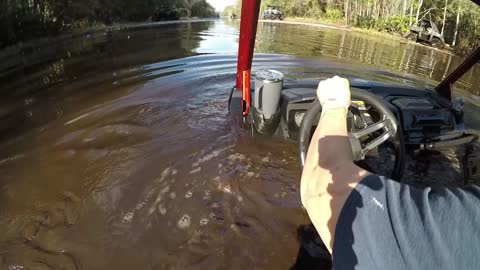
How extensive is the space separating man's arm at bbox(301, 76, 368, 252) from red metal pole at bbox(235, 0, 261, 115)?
2.60m

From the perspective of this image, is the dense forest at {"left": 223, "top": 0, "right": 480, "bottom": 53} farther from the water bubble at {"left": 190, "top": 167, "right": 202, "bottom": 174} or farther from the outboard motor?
the water bubble at {"left": 190, "top": 167, "right": 202, "bottom": 174}

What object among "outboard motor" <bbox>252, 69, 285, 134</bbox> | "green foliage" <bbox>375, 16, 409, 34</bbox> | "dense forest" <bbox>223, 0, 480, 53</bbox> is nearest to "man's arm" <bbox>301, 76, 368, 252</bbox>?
"outboard motor" <bbox>252, 69, 285, 134</bbox>

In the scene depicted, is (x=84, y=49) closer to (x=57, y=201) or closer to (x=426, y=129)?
(x=57, y=201)

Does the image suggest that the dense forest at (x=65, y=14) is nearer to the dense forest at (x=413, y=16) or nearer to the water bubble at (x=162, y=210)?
the water bubble at (x=162, y=210)

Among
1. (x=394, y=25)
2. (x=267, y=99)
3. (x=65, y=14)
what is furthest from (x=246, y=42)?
(x=394, y=25)

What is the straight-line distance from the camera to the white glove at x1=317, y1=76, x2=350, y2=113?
48.4 inches

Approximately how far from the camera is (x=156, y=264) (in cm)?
236

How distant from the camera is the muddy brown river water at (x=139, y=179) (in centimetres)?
249

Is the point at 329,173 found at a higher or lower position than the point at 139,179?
higher

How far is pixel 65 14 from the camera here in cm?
1672

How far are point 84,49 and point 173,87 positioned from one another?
21.8 feet

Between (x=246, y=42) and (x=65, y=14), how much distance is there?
53.7 ft

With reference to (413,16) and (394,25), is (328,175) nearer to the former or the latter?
(394,25)

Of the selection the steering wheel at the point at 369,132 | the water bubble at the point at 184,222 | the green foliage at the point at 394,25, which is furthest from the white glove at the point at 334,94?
the green foliage at the point at 394,25
